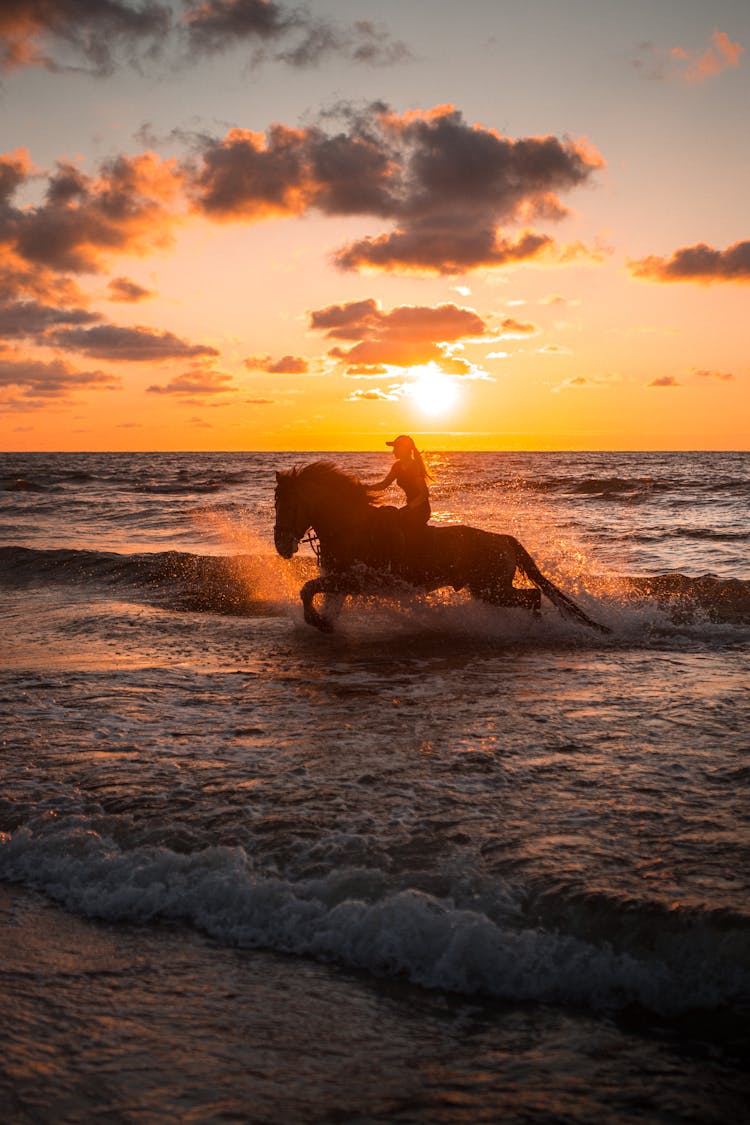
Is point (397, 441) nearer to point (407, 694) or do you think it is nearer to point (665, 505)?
point (407, 694)

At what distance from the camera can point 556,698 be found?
7059 mm

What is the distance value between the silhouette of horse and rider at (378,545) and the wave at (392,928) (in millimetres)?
5968

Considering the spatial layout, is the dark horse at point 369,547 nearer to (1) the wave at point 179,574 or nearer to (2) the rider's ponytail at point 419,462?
(2) the rider's ponytail at point 419,462

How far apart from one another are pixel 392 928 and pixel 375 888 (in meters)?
0.31

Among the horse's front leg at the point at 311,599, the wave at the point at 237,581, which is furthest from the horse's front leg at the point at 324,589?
the wave at the point at 237,581

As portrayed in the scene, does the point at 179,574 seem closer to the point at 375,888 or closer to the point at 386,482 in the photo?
the point at 386,482

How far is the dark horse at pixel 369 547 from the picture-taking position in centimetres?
986

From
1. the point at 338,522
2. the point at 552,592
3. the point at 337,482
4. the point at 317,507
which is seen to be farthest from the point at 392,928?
the point at 552,592

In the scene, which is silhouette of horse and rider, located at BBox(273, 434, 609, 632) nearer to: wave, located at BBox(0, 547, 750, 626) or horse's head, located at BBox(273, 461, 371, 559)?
horse's head, located at BBox(273, 461, 371, 559)

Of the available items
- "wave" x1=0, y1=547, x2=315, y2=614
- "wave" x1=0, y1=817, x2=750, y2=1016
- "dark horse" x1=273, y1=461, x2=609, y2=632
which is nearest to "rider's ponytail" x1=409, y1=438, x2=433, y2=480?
"dark horse" x1=273, y1=461, x2=609, y2=632

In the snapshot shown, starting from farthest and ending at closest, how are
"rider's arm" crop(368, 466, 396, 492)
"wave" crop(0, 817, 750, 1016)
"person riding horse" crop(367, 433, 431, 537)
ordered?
"rider's arm" crop(368, 466, 396, 492) < "person riding horse" crop(367, 433, 431, 537) < "wave" crop(0, 817, 750, 1016)

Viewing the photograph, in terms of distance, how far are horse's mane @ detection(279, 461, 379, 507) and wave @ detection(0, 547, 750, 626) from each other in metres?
2.92

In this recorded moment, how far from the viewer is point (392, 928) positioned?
11.3ft

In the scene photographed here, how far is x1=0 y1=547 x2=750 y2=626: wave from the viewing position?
11688 millimetres
